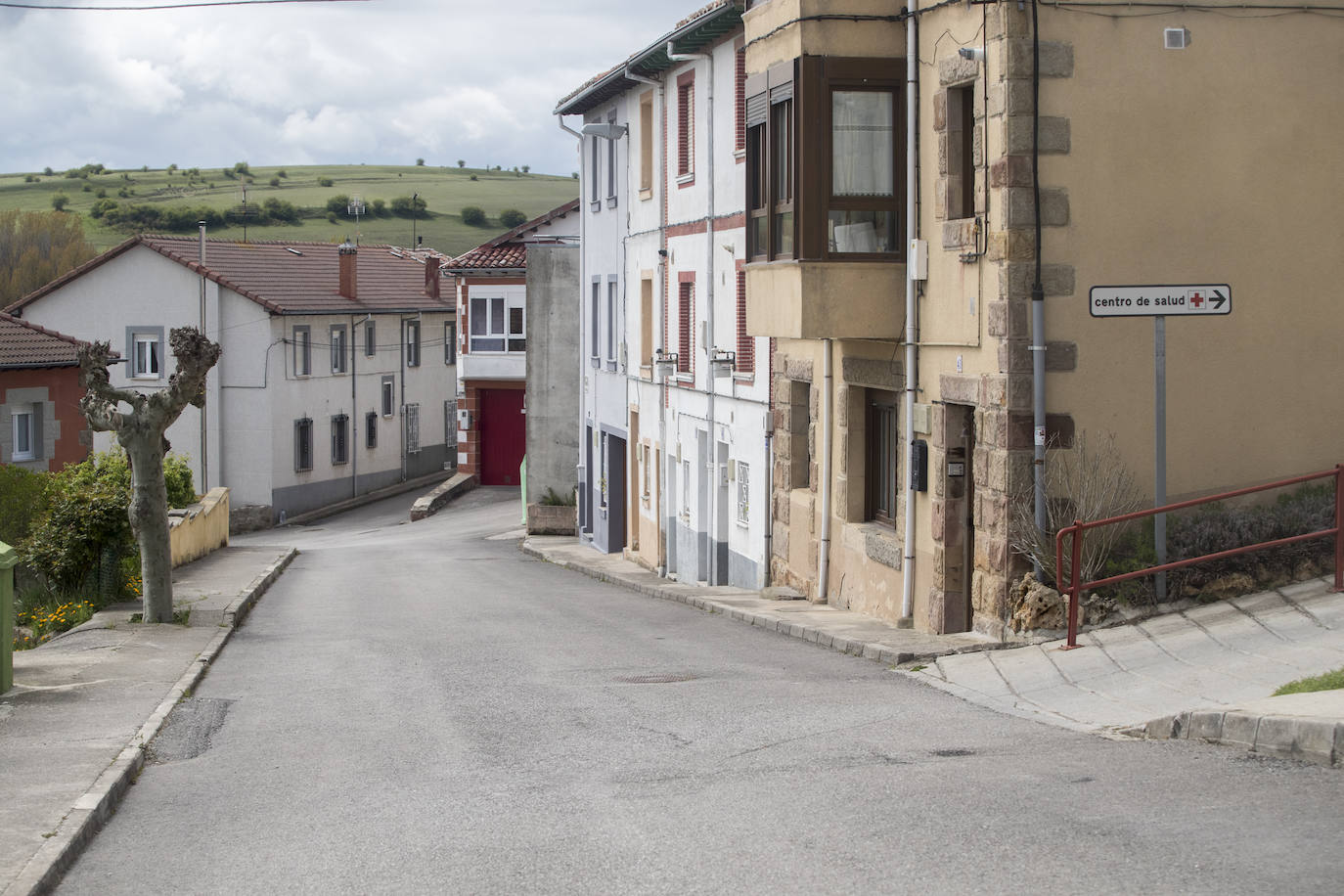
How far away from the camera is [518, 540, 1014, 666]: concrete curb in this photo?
1316 cm

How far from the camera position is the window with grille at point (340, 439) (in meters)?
54.7

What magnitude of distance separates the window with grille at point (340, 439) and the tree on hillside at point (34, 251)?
125 feet

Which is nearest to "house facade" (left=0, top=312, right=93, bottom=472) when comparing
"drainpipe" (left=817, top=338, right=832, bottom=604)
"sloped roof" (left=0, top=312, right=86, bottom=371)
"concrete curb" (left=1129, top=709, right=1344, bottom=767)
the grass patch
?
"sloped roof" (left=0, top=312, right=86, bottom=371)

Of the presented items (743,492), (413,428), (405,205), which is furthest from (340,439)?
(405,205)

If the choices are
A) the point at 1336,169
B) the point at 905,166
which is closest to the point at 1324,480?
the point at 1336,169

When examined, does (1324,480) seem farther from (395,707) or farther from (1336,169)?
(395,707)

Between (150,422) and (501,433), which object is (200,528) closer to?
(150,422)

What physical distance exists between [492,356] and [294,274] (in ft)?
26.0

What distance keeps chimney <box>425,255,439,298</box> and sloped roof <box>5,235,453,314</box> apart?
29 centimetres

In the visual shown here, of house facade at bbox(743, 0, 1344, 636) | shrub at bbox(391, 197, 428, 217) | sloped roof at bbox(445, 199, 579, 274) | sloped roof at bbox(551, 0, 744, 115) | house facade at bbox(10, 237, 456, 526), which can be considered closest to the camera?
house facade at bbox(743, 0, 1344, 636)

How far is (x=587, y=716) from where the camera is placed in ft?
36.8

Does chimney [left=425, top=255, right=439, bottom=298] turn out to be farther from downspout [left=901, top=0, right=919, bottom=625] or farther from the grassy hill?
the grassy hill

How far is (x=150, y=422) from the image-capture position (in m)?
17.0

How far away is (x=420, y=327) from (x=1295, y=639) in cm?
5368
